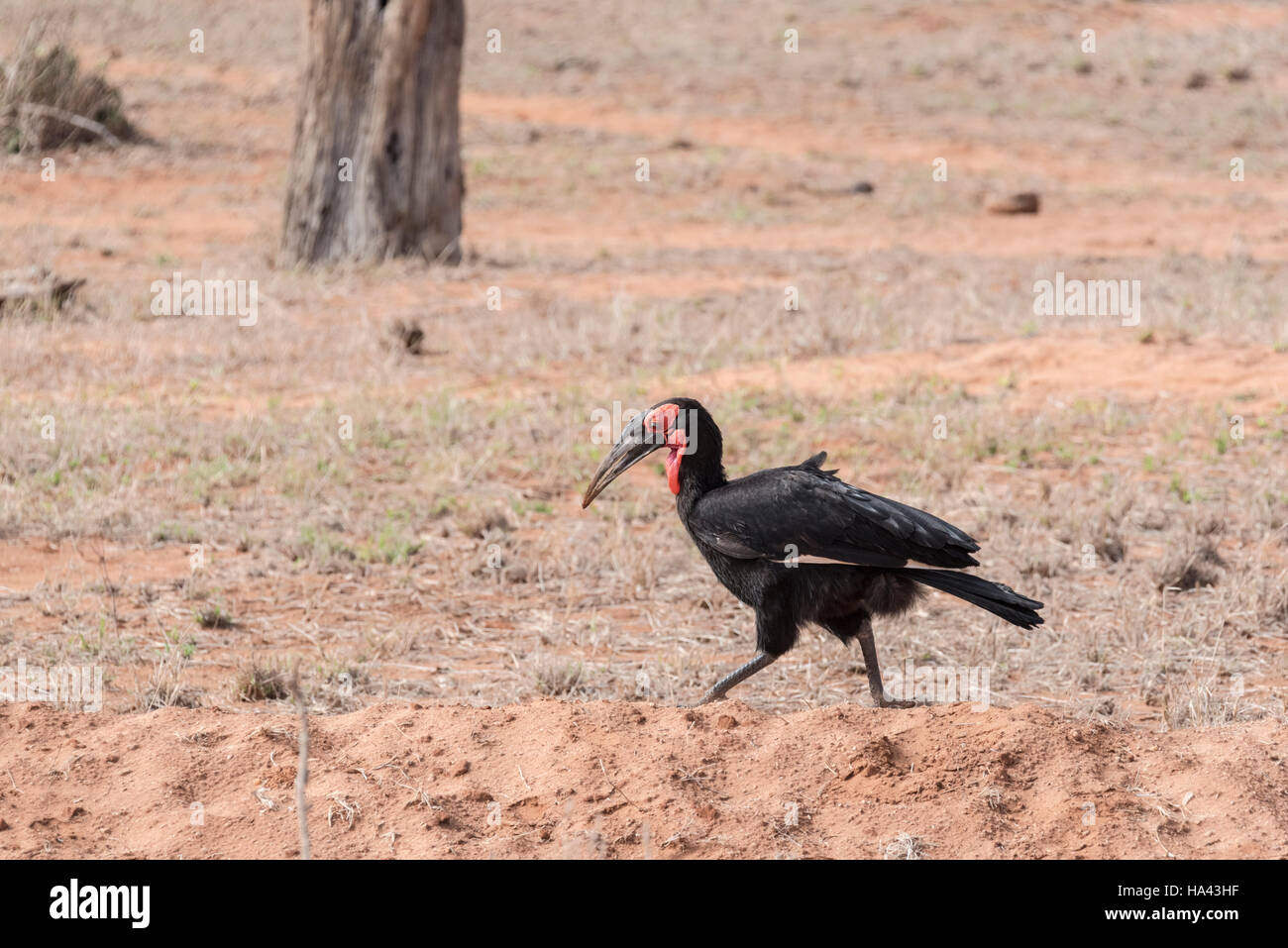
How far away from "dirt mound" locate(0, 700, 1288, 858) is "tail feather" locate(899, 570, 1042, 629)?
1.01 feet

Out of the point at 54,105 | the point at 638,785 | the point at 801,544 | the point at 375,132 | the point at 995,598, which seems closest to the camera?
the point at 638,785

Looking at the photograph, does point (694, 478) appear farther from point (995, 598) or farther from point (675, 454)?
point (995, 598)

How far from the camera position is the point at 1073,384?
935cm

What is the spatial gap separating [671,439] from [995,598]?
1.19 metres

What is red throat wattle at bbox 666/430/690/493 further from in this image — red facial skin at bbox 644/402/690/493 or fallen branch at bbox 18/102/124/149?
fallen branch at bbox 18/102/124/149

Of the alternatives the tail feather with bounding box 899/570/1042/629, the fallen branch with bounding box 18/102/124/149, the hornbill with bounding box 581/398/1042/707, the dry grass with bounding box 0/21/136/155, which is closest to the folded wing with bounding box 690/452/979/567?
the hornbill with bounding box 581/398/1042/707

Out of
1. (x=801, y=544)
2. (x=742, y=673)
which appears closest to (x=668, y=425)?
(x=801, y=544)

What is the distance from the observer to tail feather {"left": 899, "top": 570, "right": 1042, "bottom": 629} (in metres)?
4.15

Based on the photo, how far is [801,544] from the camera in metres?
4.42

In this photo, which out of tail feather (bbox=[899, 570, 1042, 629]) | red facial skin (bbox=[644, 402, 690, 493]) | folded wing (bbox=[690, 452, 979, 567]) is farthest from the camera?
red facial skin (bbox=[644, 402, 690, 493])

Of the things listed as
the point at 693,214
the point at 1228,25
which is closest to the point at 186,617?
the point at 693,214

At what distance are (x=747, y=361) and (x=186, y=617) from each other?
5127 mm

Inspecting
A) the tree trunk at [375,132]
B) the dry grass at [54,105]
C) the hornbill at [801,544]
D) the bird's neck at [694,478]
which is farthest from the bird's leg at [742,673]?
the dry grass at [54,105]
